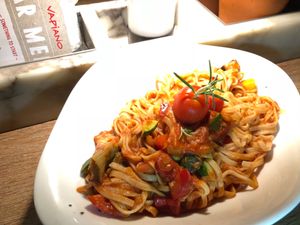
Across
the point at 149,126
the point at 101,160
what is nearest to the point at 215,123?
the point at 149,126

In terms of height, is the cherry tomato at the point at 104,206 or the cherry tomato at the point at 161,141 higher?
the cherry tomato at the point at 161,141

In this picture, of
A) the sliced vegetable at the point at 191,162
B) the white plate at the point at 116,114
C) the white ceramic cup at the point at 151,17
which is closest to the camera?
the white plate at the point at 116,114

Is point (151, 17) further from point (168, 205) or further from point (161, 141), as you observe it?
point (168, 205)

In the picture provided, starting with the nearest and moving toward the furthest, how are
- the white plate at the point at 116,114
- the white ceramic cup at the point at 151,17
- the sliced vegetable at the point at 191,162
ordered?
the white plate at the point at 116,114
the sliced vegetable at the point at 191,162
the white ceramic cup at the point at 151,17

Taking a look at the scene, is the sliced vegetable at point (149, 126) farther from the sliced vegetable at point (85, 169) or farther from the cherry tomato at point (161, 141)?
the sliced vegetable at point (85, 169)

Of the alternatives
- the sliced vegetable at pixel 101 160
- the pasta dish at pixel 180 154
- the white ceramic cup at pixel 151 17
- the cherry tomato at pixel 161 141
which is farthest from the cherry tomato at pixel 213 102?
the white ceramic cup at pixel 151 17

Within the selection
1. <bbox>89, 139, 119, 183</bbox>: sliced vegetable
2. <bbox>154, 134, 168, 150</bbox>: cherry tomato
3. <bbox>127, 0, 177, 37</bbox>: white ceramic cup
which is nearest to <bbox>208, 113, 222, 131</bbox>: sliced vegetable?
<bbox>154, 134, 168, 150</bbox>: cherry tomato

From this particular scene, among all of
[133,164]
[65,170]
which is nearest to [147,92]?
[133,164]
